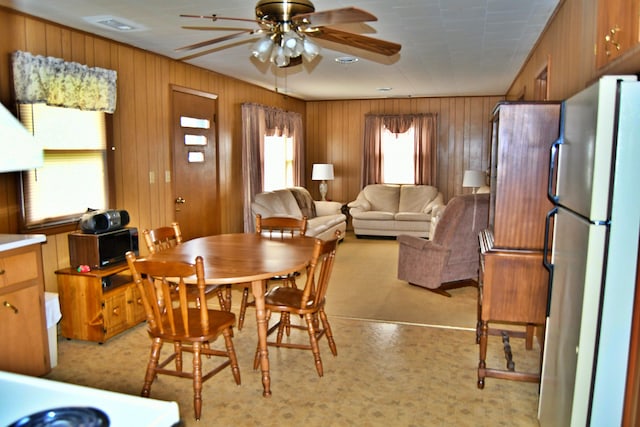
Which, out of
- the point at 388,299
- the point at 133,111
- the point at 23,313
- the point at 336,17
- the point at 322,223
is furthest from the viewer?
the point at 322,223

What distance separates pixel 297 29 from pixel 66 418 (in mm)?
2168

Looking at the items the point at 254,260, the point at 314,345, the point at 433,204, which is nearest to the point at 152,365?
the point at 254,260

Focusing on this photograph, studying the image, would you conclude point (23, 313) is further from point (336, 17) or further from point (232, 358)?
point (336, 17)

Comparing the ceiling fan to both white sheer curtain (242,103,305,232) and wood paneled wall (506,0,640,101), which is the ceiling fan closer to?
wood paneled wall (506,0,640,101)

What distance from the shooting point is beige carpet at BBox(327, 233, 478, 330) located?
4.23m

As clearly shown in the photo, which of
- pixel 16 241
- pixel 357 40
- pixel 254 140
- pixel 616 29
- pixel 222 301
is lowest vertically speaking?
pixel 222 301

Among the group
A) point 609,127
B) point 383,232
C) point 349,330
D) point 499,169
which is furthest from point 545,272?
point 383,232

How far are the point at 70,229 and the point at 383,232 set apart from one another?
517 centimetres

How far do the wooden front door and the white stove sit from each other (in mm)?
4193

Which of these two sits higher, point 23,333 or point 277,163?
point 277,163

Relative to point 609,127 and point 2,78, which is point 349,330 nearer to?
point 609,127

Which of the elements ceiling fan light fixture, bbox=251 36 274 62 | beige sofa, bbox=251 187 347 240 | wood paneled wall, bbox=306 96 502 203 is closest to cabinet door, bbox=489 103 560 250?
ceiling fan light fixture, bbox=251 36 274 62

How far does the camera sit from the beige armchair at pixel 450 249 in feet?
15.6

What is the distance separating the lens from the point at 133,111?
15.0 feet
